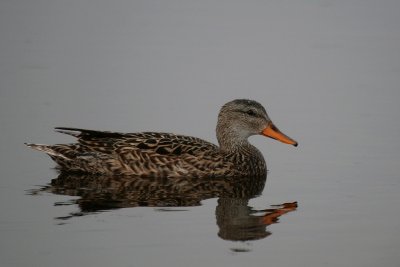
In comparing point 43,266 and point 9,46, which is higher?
point 9,46

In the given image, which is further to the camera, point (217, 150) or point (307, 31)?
point (307, 31)

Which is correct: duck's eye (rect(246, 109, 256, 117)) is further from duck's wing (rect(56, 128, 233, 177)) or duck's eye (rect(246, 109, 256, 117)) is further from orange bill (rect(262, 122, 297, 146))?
duck's wing (rect(56, 128, 233, 177))

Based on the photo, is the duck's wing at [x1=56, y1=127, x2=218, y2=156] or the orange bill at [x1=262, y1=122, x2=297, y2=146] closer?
the duck's wing at [x1=56, y1=127, x2=218, y2=156]

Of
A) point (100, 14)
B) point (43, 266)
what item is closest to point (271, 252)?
point (43, 266)

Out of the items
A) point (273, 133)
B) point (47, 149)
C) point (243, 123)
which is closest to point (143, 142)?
point (47, 149)

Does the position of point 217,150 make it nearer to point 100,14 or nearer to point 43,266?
point 43,266

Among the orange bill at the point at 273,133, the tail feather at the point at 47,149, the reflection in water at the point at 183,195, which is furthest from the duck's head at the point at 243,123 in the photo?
the tail feather at the point at 47,149

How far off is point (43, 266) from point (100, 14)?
15276 millimetres

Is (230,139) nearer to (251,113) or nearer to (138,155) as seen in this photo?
(251,113)

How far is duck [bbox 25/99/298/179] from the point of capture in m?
12.7

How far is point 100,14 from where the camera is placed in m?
23.3

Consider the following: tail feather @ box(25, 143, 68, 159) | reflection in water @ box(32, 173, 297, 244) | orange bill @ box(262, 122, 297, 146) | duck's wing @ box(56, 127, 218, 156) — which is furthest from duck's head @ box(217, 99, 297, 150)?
tail feather @ box(25, 143, 68, 159)

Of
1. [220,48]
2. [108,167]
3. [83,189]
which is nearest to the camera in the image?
[83,189]

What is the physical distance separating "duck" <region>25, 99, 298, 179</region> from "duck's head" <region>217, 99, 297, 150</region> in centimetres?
3
